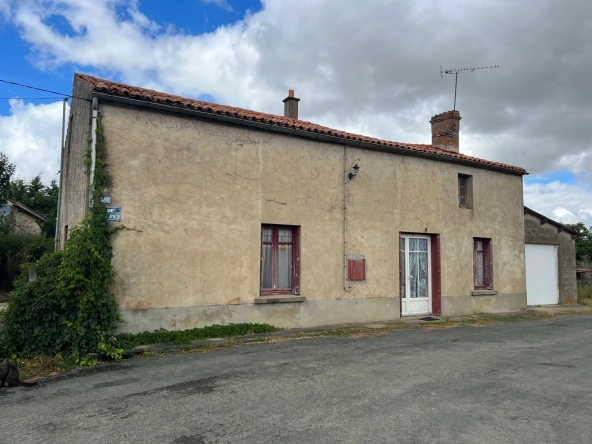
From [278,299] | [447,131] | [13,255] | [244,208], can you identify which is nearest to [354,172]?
[244,208]

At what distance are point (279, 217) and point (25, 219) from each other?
2394 centimetres

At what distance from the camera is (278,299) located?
10023 millimetres

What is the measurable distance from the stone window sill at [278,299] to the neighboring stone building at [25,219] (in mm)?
22150

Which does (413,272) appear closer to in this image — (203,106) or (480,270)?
(480,270)

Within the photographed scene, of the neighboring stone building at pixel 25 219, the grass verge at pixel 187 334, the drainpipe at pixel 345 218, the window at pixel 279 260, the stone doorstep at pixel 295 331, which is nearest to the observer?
the stone doorstep at pixel 295 331

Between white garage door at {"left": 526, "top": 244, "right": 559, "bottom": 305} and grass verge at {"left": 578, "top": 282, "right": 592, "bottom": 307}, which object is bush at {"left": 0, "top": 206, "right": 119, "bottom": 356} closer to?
white garage door at {"left": 526, "top": 244, "right": 559, "bottom": 305}

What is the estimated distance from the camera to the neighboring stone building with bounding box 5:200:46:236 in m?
27.0

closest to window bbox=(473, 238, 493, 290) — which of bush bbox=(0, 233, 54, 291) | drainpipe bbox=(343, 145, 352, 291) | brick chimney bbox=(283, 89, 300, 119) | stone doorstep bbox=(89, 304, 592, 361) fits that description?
stone doorstep bbox=(89, 304, 592, 361)

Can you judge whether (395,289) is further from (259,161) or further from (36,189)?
(36,189)

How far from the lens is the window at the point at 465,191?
13.9m

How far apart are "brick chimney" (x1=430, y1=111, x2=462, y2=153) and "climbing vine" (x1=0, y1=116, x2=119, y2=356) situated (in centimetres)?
1192

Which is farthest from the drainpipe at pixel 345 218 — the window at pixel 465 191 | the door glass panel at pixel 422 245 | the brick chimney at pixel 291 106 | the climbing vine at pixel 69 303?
the climbing vine at pixel 69 303

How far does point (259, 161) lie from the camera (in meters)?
10.1

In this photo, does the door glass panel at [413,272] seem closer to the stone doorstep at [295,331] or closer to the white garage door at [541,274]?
the stone doorstep at [295,331]
